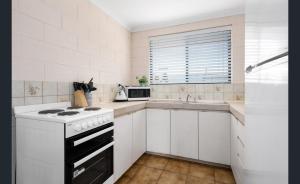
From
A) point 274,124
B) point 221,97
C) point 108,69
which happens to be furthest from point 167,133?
point 274,124

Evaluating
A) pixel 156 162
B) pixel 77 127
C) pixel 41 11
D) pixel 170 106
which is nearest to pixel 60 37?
pixel 41 11

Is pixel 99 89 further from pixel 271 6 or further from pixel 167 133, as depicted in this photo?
pixel 271 6

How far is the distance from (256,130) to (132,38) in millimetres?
2775

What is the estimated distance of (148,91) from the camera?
263cm

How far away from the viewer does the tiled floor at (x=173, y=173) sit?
1706 mm

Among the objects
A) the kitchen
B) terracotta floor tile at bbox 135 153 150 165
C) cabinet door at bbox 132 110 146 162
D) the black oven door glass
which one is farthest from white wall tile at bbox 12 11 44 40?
terracotta floor tile at bbox 135 153 150 165

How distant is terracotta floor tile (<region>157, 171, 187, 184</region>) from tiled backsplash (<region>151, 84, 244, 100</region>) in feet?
4.23

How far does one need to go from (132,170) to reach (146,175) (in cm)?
22

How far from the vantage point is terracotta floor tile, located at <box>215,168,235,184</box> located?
5.58ft

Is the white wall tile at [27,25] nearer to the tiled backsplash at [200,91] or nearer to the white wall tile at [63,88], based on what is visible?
the white wall tile at [63,88]

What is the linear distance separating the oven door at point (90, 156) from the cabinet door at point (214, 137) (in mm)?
1260

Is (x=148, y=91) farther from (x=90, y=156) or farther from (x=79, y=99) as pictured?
(x=90, y=156)

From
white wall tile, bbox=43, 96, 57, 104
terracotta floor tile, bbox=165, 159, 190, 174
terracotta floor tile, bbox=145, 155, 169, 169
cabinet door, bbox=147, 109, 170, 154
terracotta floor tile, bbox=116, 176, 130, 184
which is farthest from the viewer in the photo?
cabinet door, bbox=147, 109, 170, 154

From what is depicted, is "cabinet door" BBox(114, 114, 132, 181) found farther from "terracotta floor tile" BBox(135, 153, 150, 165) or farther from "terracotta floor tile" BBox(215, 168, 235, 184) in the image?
"terracotta floor tile" BBox(215, 168, 235, 184)
